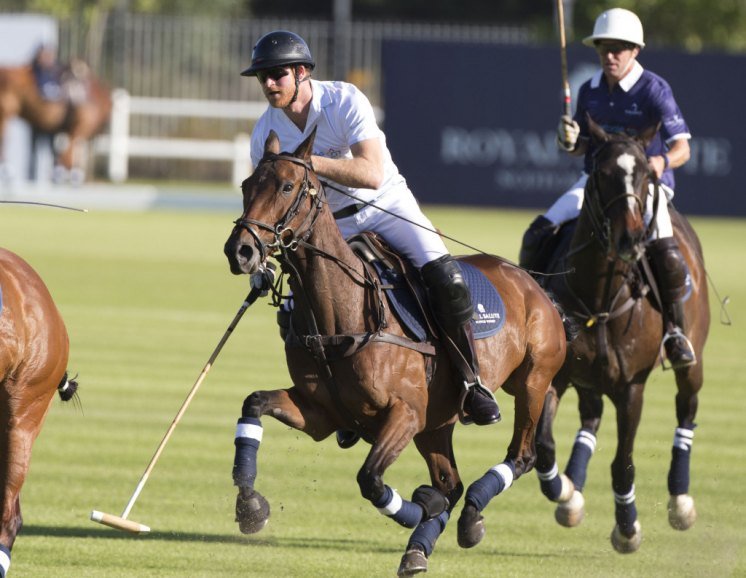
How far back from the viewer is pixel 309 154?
21.2 ft

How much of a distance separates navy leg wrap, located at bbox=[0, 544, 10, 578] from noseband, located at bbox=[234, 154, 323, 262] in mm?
1623

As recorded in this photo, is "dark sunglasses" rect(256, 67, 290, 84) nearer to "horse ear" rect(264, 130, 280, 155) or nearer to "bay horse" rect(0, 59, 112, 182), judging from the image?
"horse ear" rect(264, 130, 280, 155)

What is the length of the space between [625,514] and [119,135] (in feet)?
92.4

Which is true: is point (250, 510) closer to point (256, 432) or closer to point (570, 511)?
point (256, 432)

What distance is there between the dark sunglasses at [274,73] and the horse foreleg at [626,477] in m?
2.85

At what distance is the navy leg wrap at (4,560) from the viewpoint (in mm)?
6317

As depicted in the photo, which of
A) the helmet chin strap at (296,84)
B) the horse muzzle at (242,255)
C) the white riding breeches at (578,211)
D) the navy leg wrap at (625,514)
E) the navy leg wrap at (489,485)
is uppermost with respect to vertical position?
the helmet chin strap at (296,84)

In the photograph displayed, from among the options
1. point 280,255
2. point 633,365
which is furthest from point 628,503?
point 280,255

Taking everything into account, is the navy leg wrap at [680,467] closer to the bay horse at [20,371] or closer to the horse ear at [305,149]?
the horse ear at [305,149]

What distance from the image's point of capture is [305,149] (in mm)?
6438

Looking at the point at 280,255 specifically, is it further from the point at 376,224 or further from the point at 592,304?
the point at 592,304

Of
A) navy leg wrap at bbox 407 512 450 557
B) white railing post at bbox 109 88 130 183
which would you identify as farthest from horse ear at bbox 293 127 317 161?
white railing post at bbox 109 88 130 183

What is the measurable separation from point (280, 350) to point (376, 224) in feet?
25.0

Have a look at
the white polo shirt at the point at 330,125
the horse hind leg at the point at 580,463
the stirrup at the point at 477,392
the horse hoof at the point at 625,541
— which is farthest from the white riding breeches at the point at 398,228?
the horse hoof at the point at 625,541
